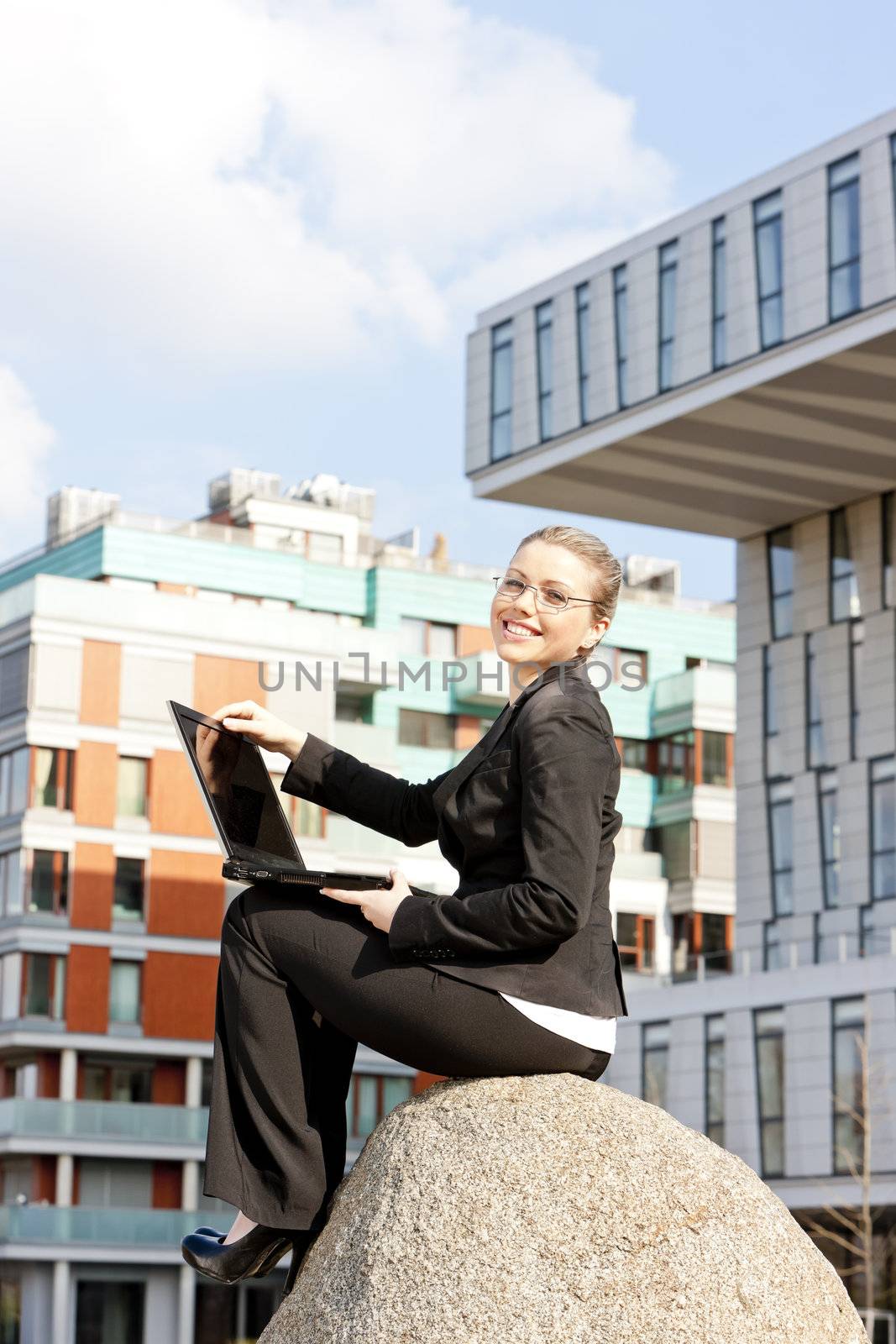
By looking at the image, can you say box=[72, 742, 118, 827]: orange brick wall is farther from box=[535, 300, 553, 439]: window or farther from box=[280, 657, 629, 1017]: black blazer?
box=[280, 657, 629, 1017]: black blazer

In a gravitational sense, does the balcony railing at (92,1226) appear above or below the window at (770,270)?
below

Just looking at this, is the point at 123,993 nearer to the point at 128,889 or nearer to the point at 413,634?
the point at 128,889

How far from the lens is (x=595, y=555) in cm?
516

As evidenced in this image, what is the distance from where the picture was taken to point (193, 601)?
46.6 meters

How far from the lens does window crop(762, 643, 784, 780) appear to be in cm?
4181

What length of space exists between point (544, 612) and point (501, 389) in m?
37.0

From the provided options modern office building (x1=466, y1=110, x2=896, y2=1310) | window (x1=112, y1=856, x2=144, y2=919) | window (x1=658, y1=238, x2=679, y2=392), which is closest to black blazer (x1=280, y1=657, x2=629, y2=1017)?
modern office building (x1=466, y1=110, x2=896, y2=1310)

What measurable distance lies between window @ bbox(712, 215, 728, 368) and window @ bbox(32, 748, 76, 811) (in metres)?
15.9

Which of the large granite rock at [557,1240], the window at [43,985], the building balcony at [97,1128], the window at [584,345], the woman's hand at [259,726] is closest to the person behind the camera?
the large granite rock at [557,1240]

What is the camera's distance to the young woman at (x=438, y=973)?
473cm

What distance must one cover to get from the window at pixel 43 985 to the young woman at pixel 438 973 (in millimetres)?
39707

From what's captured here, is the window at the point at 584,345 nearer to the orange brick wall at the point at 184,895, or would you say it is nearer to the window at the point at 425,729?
the orange brick wall at the point at 184,895

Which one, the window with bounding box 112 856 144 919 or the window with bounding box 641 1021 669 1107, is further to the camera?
the window with bounding box 112 856 144 919

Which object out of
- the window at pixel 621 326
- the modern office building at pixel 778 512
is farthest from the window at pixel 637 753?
the window at pixel 621 326
